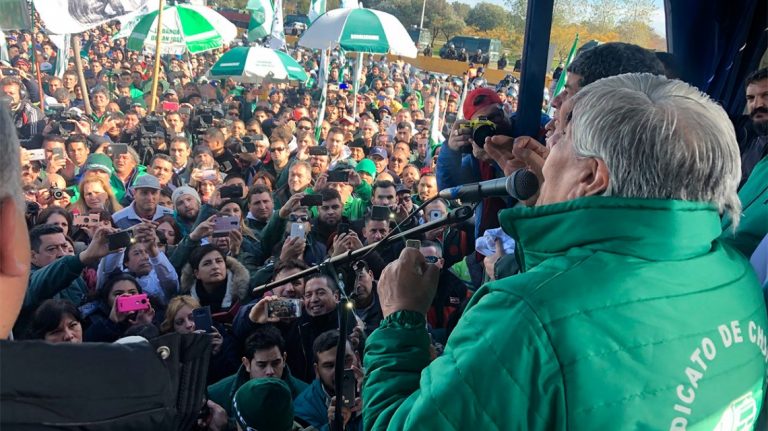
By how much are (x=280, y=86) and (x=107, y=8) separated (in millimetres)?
7569

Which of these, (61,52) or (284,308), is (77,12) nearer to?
(61,52)

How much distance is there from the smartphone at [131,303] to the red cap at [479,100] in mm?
1989

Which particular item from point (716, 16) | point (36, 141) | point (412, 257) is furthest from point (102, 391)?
point (36, 141)

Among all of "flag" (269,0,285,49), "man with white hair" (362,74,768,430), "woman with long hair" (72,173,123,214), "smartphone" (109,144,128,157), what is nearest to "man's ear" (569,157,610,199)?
"man with white hair" (362,74,768,430)

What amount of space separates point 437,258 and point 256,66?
7.15 m

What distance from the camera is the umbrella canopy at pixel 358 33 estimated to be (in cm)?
910

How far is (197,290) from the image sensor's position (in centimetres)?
417

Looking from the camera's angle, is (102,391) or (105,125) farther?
(105,125)

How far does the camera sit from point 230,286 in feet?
13.7

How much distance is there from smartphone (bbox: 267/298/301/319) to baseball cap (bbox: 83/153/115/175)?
2789 mm

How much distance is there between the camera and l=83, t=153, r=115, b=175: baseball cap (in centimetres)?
560

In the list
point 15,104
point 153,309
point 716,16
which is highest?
point 716,16

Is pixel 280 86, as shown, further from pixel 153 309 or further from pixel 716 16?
pixel 716 16

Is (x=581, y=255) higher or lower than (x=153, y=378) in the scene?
higher
